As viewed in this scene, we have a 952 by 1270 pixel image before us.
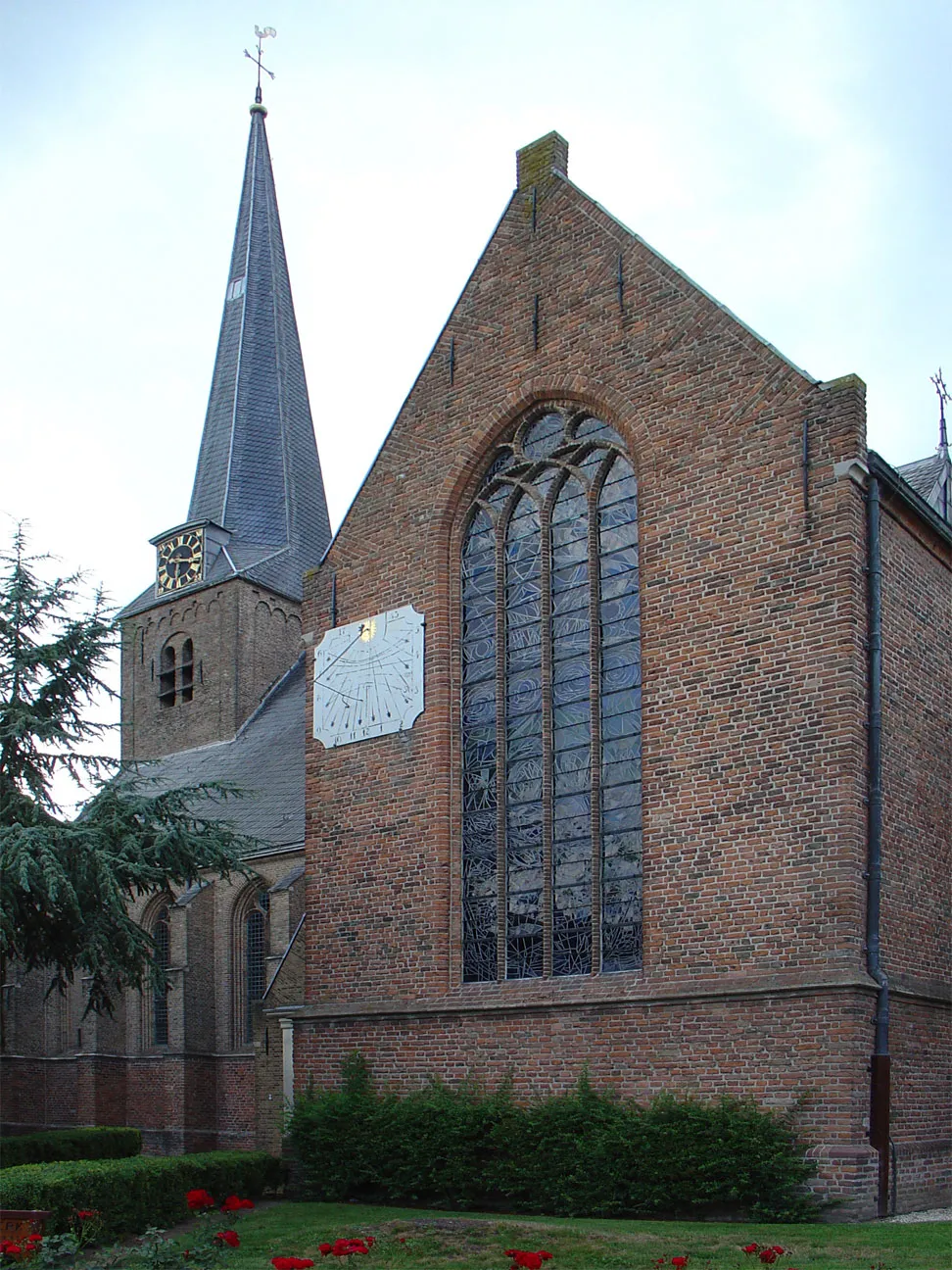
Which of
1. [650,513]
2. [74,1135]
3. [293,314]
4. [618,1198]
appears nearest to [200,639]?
[293,314]

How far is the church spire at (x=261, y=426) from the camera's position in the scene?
3281 cm

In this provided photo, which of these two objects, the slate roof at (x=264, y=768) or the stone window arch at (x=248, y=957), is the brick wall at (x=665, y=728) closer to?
the slate roof at (x=264, y=768)

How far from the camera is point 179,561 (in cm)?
3300

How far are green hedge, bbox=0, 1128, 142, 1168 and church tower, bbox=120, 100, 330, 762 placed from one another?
35.8 ft

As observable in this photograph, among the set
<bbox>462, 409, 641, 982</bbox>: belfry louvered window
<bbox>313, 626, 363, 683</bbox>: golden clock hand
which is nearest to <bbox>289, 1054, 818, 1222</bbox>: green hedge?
<bbox>462, 409, 641, 982</bbox>: belfry louvered window

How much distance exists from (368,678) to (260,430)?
56.3ft

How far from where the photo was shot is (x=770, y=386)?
579 inches

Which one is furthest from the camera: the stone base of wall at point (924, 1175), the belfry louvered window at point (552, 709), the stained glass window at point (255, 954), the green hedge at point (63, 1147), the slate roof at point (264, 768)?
the stained glass window at point (255, 954)

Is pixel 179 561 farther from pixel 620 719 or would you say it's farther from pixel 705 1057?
pixel 705 1057

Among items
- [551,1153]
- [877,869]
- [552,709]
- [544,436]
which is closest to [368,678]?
[552,709]

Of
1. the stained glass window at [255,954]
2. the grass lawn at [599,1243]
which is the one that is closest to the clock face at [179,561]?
the stained glass window at [255,954]

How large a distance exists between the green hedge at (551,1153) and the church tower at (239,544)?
1527 cm

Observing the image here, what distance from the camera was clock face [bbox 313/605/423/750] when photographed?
17.5 meters

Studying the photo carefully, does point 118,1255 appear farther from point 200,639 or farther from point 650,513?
point 200,639
